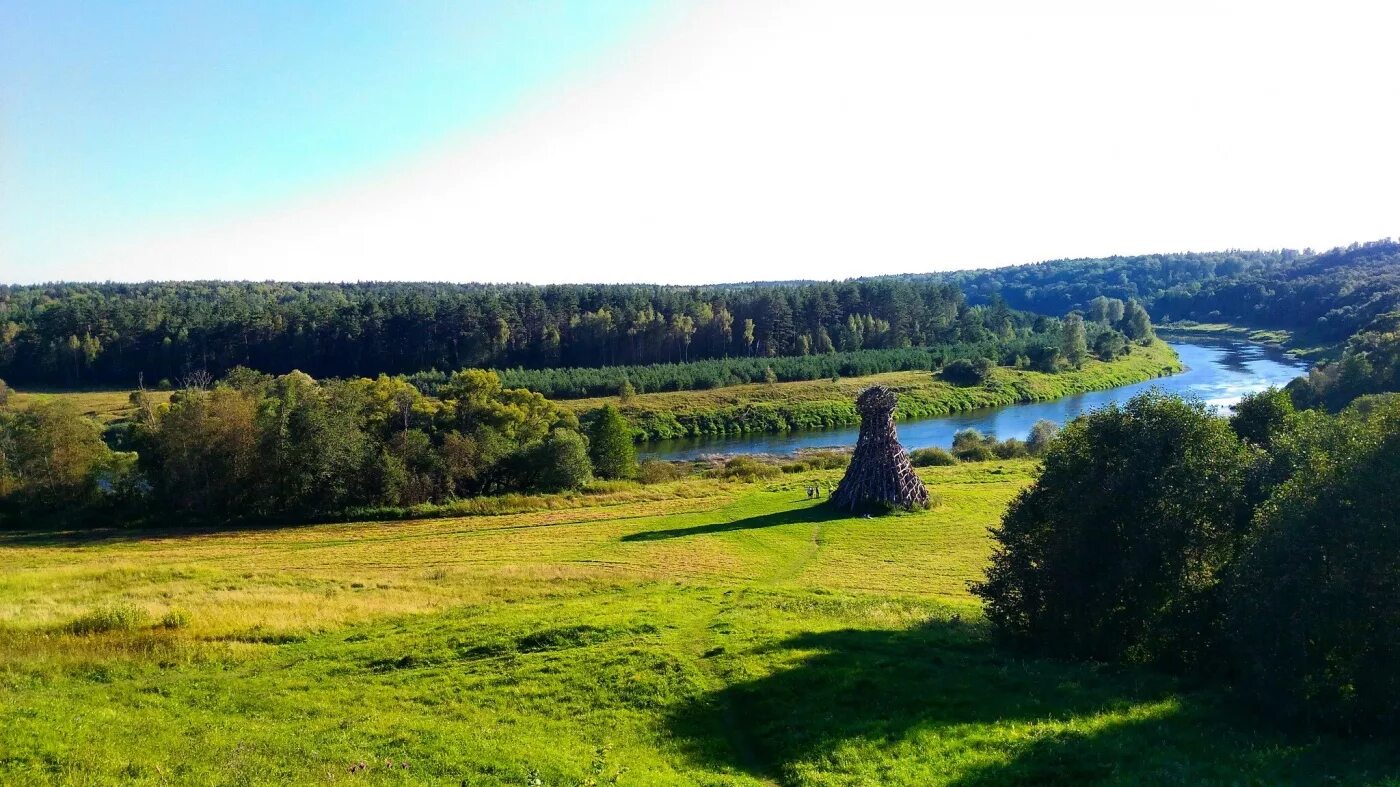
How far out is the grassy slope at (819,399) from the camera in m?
105

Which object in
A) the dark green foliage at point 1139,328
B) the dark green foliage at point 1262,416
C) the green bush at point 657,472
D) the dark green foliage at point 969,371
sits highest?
the dark green foliage at point 1139,328

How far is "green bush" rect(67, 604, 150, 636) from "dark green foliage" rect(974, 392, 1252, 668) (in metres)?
25.8

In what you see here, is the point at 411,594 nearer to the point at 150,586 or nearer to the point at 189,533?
the point at 150,586

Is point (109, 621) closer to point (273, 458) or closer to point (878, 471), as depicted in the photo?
point (273, 458)

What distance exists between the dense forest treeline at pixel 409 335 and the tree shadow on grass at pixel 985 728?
121661 millimetres

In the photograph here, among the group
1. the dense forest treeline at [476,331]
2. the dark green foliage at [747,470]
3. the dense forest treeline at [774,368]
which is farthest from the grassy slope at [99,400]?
the dark green foliage at [747,470]

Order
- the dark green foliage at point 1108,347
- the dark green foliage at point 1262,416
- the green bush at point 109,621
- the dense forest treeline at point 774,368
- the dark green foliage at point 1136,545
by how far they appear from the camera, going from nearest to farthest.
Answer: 1. the dark green foliage at point 1136,545
2. the green bush at point 109,621
3. the dark green foliage at point 1262,416
4. the dense forest treeline at point 774,368
5. the dark green foliage at point 1108,347

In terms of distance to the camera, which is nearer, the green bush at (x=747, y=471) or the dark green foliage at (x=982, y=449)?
the green bush at (x=747, y=471)

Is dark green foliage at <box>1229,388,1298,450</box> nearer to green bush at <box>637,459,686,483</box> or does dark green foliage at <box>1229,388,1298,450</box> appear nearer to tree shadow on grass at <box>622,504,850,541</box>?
tree shadow on grass at <box>622,504,850,541</box>

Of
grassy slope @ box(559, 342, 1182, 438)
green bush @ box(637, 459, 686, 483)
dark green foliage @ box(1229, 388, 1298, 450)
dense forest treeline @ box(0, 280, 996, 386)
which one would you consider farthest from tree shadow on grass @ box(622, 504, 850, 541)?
dense forest treeline @ box(0, 280, 996, 386)

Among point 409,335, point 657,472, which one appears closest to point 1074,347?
point 657,472

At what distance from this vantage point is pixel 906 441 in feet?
290

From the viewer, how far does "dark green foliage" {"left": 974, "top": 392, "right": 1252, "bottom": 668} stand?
1906cm

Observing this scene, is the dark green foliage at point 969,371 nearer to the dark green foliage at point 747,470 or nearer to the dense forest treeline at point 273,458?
the dark green foliage at point 747,470
